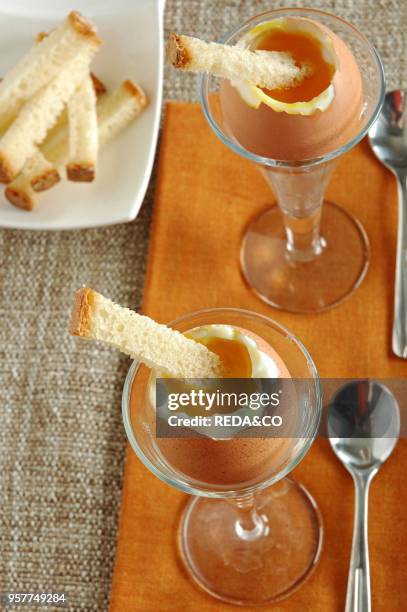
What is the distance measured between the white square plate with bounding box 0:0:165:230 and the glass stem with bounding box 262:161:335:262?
0.74 ft

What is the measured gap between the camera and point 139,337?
2.87 feet

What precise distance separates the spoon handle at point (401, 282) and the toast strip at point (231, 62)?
0.34 metres

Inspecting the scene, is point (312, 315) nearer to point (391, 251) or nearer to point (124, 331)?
point (391, 251)

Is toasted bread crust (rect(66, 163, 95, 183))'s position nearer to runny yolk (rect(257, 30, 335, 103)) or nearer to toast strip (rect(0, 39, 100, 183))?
toast strip (rect(0, 39, 100, 183))

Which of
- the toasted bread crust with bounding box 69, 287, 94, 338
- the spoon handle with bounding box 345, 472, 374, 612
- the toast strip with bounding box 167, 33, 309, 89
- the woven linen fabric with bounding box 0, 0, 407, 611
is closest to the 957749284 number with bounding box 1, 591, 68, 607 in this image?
the woven linen fabric with bounding box 0, 0, 407, 611

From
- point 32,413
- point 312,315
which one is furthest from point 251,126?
point 32,413

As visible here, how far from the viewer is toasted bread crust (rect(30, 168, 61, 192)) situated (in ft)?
4.29

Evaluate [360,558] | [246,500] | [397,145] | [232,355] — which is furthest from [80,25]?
[360,558]

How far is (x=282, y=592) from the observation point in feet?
3.73

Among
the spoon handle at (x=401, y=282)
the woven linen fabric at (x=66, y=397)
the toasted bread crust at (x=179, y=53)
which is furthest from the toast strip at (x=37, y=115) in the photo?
the spoon handle at (x=401, y=282)

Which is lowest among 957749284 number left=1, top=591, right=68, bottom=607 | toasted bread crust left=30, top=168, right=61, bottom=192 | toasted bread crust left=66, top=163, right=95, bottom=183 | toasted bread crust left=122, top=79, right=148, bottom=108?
957749284 number left=1, top=591, right=68, bottom=607

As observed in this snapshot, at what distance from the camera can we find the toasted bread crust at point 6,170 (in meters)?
1.29

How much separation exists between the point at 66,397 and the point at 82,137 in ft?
1.26

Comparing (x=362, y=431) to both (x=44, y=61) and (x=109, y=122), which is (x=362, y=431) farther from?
(x=44, y=61)
